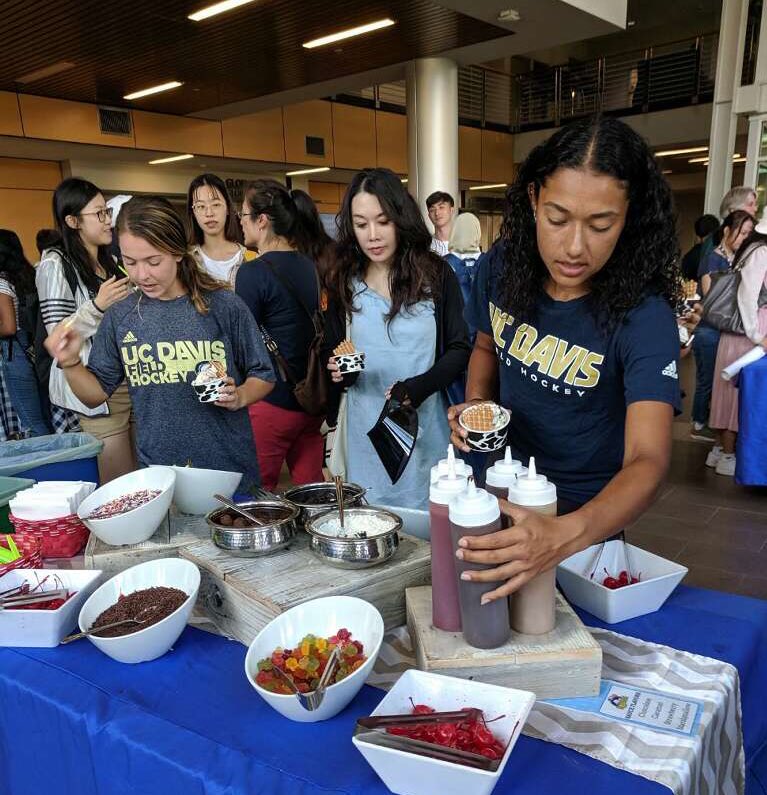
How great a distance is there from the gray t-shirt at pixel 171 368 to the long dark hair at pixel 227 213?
1469 millimetres

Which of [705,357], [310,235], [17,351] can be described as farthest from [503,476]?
[705,357]

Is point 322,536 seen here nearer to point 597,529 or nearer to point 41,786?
point 597,529

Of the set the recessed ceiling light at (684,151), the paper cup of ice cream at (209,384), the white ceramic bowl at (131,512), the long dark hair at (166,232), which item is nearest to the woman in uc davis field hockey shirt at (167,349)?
the long dark hair at (166,232)

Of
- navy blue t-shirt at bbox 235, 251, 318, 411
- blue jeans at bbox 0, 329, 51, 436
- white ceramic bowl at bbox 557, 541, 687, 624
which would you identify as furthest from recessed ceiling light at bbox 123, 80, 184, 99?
white ceramic bowl at bbox 557, 541, 687, 624

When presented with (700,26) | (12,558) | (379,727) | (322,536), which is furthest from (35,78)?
(700,26)

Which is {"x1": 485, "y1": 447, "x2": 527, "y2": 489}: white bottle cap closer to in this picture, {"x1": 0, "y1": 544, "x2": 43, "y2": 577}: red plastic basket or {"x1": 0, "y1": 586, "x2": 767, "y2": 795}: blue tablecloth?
{"x1": 0, "y1": 586, "x2": 767, "y2": 795}: blue tablecloth

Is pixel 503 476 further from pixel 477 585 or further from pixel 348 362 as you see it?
pixel 348 362

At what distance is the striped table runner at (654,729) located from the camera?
86cm

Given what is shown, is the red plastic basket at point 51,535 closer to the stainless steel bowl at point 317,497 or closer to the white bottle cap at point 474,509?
the stainless steel bowl at point 317,497

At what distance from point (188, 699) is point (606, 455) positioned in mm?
930

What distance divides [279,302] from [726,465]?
3305 millimetres

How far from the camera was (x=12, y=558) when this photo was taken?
4.65 feet

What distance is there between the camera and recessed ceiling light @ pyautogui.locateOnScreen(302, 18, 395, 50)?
5.46m

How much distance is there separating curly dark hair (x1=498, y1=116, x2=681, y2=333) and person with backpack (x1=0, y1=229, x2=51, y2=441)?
10.7 feet
